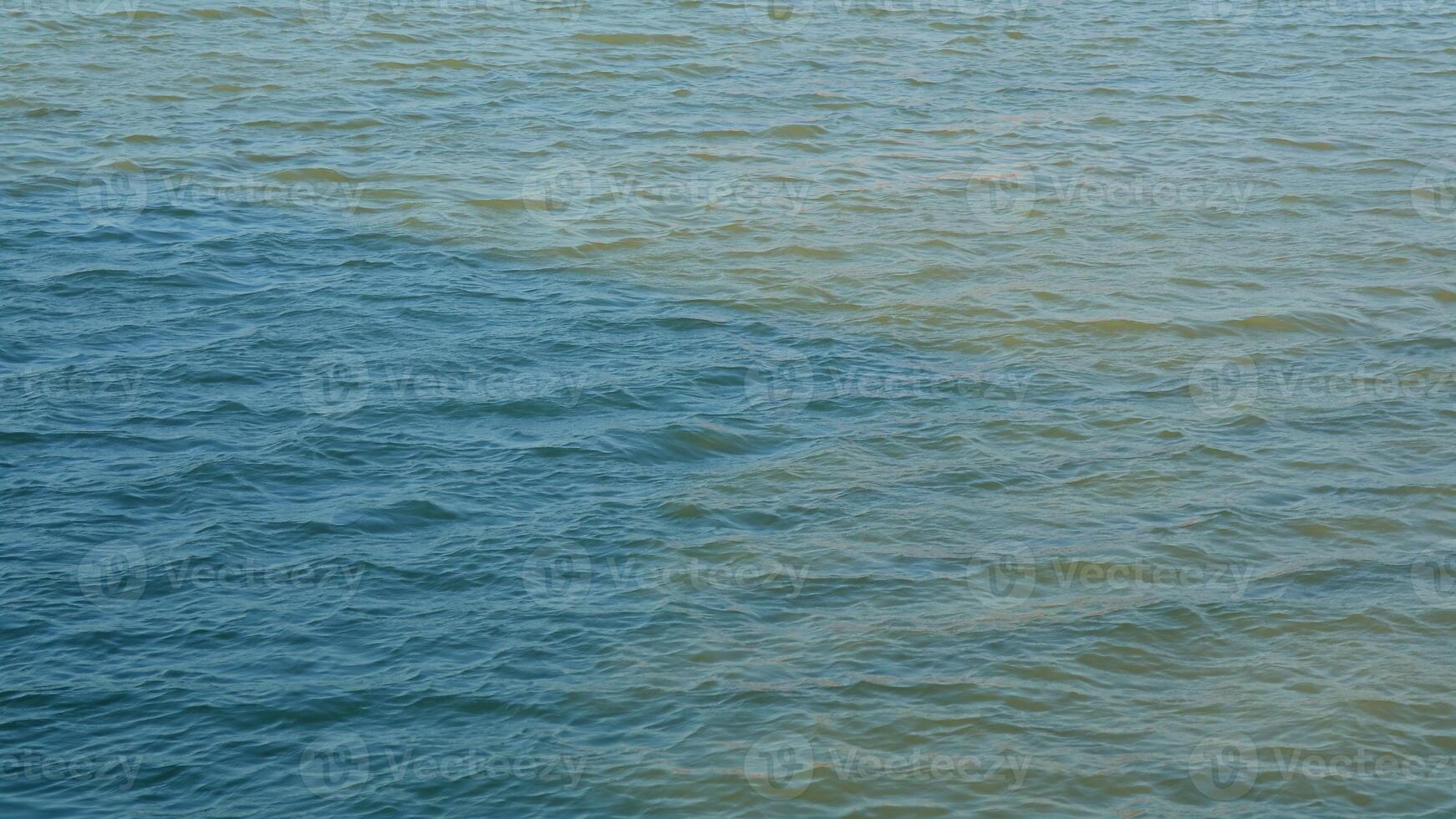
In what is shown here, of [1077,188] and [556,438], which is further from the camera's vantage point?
[1077,188]

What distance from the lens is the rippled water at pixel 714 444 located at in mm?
8094

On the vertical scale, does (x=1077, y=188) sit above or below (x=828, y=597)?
above

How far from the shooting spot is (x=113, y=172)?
16562mm

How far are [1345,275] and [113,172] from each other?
12.7 metres

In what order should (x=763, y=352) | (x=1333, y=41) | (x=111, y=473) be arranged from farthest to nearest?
(x=1333, y=41)
(x=763, y=352)
(x=111, y=473)

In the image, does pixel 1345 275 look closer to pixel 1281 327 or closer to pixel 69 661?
pixel 1281 327

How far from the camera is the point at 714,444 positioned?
11414 millimetres

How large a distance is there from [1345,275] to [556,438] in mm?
8036

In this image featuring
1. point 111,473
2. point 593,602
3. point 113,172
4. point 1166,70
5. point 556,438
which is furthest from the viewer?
point 1166,70

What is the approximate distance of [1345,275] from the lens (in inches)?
581

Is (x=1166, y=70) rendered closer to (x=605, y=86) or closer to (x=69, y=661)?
(x=605, y=86)

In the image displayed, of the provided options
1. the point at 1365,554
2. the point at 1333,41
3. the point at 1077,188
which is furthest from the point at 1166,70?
the point at 1365,554

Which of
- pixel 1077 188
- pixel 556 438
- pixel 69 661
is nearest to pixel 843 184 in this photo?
pixel 1077 188

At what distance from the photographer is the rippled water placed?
809 centimetres
